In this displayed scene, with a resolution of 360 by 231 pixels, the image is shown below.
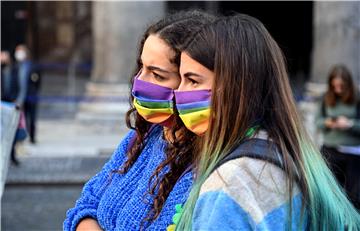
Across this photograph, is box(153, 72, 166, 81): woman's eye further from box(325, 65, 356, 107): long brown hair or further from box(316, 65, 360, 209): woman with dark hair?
box(325, 65, 356, 107): long brown hair

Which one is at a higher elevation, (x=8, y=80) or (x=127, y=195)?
(x=127, y=195)

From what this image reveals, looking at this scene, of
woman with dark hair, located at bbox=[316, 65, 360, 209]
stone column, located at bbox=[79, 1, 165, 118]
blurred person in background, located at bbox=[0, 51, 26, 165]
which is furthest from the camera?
stone column, located at bbox=[79, 1, 165, 118]

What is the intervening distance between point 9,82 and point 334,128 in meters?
5.62

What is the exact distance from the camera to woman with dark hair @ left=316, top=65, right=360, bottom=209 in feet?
23.6

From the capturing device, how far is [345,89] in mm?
7504

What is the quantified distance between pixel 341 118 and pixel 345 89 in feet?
0.94

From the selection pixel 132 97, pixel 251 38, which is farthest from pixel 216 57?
pixel 132 97

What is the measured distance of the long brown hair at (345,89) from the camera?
745cm

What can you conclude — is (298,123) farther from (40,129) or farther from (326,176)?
(40,129)

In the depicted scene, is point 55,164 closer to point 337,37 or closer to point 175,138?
point 337,37

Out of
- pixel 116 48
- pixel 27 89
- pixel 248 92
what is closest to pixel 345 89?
pixel 248 92

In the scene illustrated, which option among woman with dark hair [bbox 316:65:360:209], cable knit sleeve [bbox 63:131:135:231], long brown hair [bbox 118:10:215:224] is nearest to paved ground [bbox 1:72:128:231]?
woman with dark hair [bbox 316:65:360:209]

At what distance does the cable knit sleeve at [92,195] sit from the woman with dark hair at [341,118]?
4.69 metres

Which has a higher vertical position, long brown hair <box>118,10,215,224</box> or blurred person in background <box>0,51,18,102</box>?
long brown hair <box>118,10,215,224</box>
